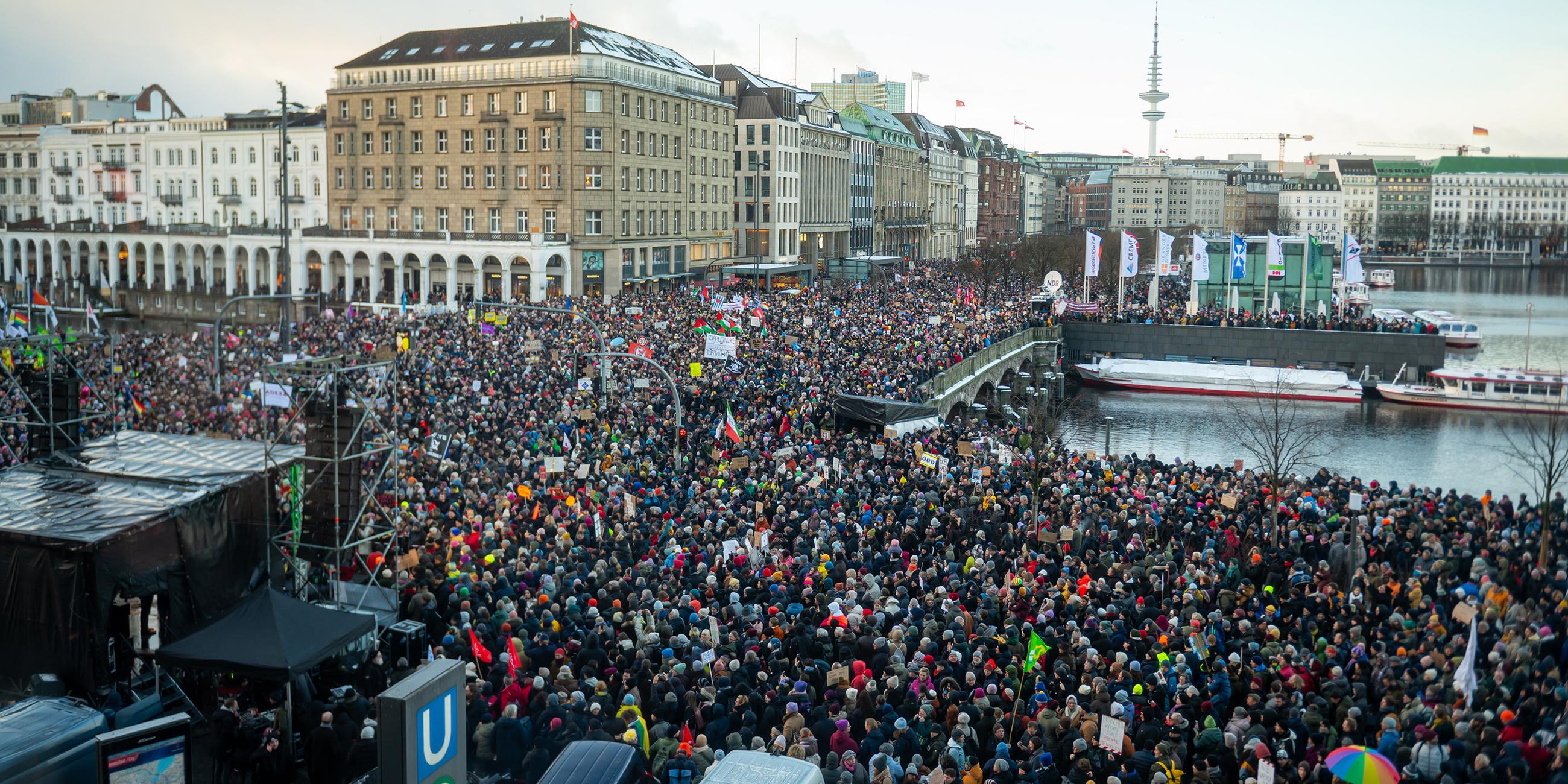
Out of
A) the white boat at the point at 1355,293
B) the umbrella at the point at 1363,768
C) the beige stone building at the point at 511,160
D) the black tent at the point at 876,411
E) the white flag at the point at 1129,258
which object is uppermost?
the beige stone building at the point at 511,160

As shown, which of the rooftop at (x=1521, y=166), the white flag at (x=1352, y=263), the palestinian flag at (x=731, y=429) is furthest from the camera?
the rooftop at (x=1521, y=166)

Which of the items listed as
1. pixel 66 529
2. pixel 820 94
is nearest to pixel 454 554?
pixel 66 529

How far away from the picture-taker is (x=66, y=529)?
14.8 metres

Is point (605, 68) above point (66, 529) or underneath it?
above

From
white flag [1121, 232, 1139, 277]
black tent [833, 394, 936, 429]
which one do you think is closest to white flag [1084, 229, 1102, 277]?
white flag [1121, 232, 1139, 277]

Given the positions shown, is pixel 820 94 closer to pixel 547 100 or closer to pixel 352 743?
pixel 547 100

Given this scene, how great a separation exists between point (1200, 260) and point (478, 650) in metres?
63.1

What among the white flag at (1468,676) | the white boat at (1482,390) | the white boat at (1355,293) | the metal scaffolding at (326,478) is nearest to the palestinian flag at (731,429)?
the metal scaffolding at (326,478)

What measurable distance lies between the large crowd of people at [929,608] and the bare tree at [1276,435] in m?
1.96

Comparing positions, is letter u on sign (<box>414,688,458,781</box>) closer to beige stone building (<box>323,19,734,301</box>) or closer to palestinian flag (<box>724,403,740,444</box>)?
palestinian flag (<box>724,403,740,444</box>)

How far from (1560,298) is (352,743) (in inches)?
5454

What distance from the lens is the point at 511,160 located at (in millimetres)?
66812

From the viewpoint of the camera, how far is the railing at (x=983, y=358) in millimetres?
41425

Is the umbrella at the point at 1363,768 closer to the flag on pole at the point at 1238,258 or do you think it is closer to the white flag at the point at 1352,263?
the flag on pole at the point at 1238,258
